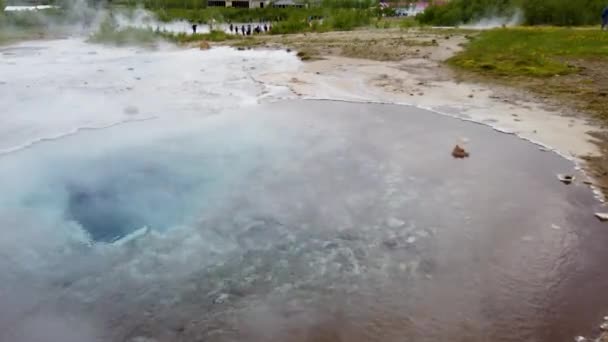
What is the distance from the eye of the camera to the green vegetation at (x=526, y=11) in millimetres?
23500

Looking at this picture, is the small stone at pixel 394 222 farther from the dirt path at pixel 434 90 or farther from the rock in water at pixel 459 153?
the dirt path at pixel 434 90

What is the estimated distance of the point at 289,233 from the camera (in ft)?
17.3

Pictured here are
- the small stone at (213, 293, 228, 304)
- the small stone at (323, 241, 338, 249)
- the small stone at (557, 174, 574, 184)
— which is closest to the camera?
the small stone at (213, 293, 228, 304)

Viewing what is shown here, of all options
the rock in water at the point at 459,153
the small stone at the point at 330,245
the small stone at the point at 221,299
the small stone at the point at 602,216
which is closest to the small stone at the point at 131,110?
the rock in water at the point at 459,153

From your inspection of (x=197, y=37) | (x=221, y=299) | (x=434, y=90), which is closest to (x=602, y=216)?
(x=221, y=299)

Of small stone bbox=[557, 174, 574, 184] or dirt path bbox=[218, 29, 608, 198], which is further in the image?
dirt path bbox=[218, 29, 608, 198]

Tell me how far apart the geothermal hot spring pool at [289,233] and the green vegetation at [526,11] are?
18617 mm

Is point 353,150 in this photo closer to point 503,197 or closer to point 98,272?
point 503,197

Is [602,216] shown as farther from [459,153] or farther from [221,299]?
[221,299]

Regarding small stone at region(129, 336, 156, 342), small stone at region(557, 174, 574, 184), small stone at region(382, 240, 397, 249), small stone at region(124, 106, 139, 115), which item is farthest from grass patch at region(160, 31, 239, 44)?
small stone at region(129, 336, 156, 342)

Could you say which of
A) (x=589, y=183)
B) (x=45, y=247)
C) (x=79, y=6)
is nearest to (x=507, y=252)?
(x=589, y=183)

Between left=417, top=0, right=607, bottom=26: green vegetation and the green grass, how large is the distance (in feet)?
16.0

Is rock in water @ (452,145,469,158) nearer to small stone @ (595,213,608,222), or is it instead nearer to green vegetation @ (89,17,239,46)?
small stone @ (595,213,608,222)

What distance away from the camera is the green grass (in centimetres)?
1380
